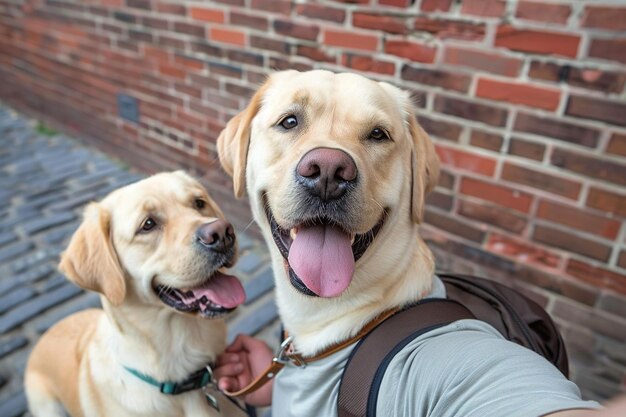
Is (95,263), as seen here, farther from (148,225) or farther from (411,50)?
(411,50)

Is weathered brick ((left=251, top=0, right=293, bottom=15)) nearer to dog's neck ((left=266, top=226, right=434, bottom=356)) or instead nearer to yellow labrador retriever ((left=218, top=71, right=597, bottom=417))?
yellow labrador retriever ((left=218, top=71, right=597, bottom=417))

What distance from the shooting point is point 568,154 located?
7.98 ft

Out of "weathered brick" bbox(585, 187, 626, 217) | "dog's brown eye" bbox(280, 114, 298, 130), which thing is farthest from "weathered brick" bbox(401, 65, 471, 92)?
"dog's brown eye" bbox(280, 114, 298, 130)

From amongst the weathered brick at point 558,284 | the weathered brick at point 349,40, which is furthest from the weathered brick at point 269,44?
the weathered brick at point 558,284

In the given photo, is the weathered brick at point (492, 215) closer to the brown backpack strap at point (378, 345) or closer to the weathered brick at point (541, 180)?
the weathered brick at point (541, 180)

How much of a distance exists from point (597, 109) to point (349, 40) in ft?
5.03

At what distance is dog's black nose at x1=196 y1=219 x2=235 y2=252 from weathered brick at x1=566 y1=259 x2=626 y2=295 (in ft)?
6.31

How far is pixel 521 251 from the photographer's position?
278cm

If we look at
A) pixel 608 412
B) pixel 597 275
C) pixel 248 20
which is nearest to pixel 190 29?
pixel 248 20

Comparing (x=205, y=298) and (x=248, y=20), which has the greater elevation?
(x=248, y=20)

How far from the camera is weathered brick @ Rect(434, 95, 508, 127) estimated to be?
2.60 metres

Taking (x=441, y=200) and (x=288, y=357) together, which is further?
(x=441, y=200)

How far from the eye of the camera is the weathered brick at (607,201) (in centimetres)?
234

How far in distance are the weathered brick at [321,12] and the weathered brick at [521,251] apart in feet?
5.61
